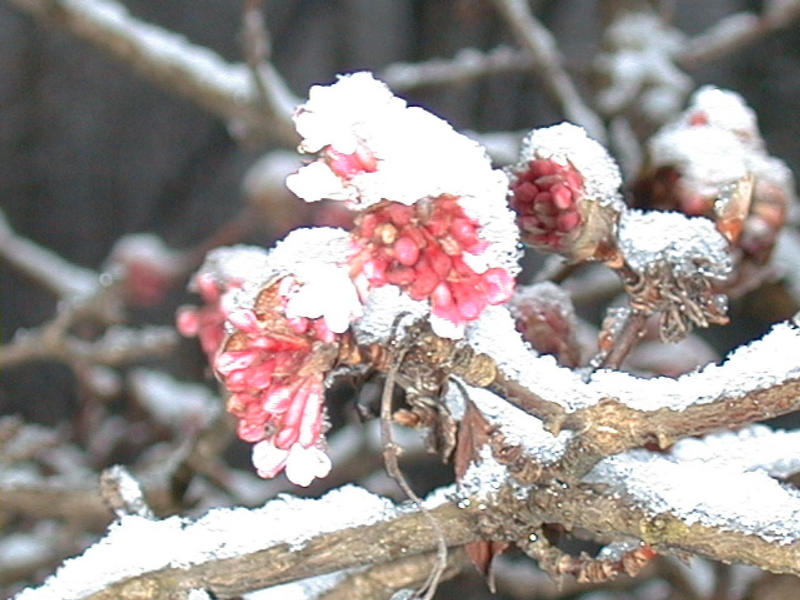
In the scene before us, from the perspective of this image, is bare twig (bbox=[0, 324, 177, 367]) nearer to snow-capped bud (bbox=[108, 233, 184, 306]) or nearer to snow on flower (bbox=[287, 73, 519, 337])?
snow-capped bud (bbox=[108, 233, 184, 306])

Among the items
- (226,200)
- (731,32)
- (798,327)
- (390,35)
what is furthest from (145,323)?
(798,327)

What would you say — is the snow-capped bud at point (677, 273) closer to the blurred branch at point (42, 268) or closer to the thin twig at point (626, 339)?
the thin twig at point (626, 339)

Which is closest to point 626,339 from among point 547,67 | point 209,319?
point 209,319

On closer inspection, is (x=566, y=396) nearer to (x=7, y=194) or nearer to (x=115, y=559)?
(x=115, y=559)

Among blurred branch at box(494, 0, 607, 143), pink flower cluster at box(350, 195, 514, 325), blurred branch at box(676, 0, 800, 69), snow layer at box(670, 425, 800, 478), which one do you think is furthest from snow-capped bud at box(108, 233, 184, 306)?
pink flower cluster at box(350, 195, 514, 325)

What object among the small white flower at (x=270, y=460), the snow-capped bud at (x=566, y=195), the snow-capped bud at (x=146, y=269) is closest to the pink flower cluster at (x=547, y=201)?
the snow-capped bud at (x=566, y=195)
